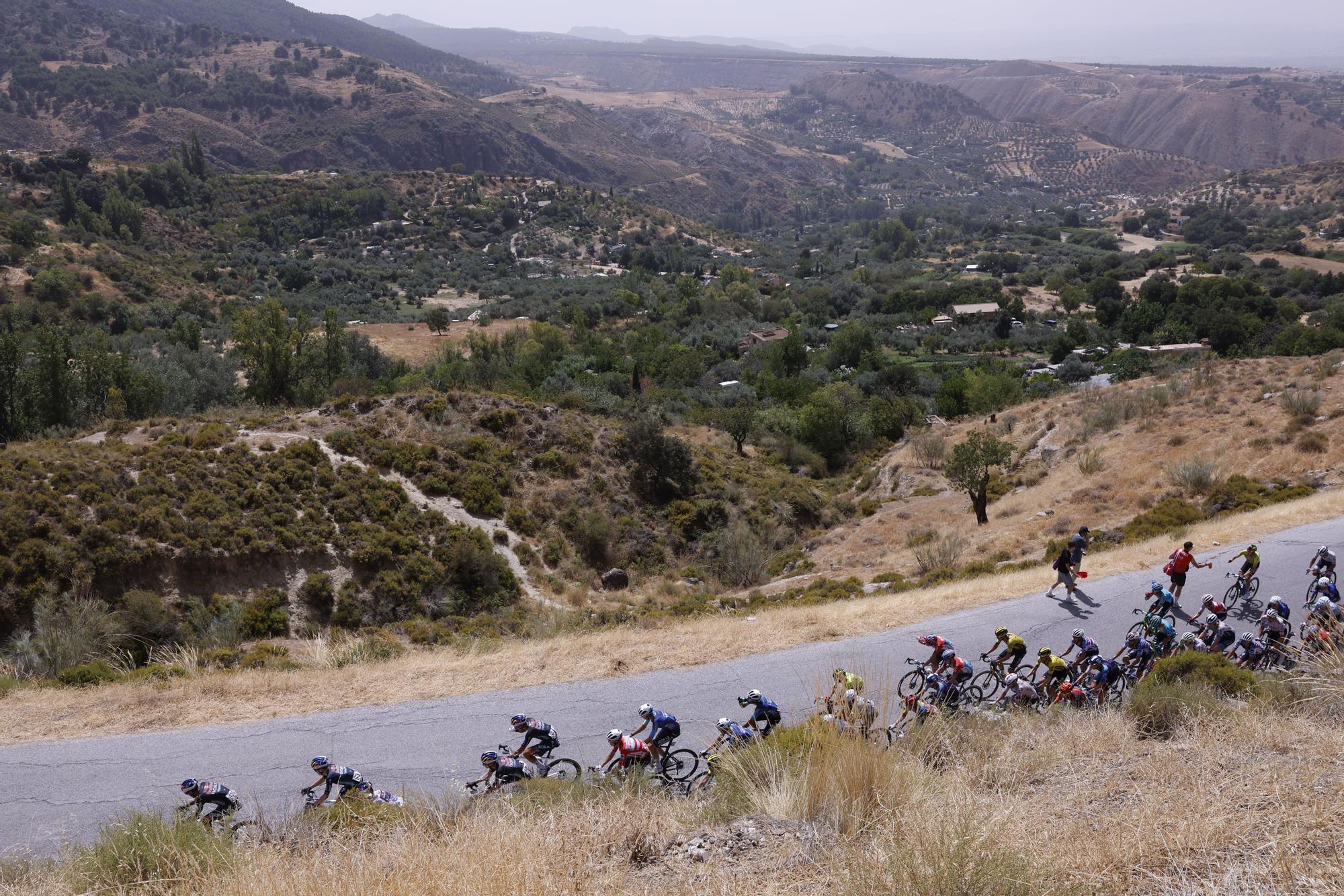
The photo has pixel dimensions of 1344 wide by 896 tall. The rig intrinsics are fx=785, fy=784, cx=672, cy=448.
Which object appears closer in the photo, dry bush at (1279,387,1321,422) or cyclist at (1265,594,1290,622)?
cyclist at (1265,594,1290,622)

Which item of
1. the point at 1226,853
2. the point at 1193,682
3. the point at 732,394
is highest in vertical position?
the point at 1226,853

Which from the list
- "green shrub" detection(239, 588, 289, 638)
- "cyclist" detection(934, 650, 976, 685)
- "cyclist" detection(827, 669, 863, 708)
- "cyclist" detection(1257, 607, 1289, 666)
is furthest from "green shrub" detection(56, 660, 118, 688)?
"cyclist" detection(1257, 607, 1289, 666)

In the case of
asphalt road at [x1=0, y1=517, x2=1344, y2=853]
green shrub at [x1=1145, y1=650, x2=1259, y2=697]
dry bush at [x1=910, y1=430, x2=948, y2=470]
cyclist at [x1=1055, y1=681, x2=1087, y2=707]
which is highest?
green shrub at [x1=1145, y1=650, x2=1259, y2=697]

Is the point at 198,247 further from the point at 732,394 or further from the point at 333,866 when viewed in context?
the point at 333,866

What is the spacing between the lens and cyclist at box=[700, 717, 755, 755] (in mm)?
6849

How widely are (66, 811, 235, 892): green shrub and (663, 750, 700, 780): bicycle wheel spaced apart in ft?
11.9

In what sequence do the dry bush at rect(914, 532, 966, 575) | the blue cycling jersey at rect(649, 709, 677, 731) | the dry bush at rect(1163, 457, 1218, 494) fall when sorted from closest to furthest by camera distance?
the blue cycling jersey at rect(649, 709, 677, 731), the dry bush at rect(914, 532, 966, 575), the dry bush at rect(1163, 457, 1218, 494)

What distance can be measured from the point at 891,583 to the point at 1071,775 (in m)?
11.6

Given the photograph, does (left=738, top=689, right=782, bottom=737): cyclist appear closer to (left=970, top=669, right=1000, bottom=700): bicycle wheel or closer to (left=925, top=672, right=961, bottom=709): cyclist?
(left=925, top=672, right=961, bottom=709): cyclist

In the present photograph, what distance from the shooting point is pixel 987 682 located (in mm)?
9547

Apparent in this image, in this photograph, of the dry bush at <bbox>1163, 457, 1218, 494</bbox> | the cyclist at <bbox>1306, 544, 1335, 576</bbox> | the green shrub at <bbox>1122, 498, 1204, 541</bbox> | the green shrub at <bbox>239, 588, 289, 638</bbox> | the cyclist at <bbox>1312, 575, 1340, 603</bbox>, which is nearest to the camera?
the cyclist at <bbox>1312, 575, 1340, 603</bbox>

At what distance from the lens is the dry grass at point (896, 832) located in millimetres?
4008

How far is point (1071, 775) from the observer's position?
5.99 m

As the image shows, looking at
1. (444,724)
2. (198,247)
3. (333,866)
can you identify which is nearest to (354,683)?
(444,724)
